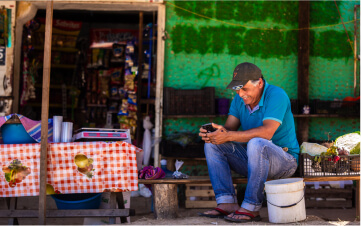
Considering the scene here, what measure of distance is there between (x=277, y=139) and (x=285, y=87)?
2628 millimetres

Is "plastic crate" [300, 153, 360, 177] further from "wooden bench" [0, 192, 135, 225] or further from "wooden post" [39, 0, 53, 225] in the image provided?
"wooden post" [39, 0, 53, 225]

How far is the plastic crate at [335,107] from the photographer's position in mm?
6461

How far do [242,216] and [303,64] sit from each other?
3.53 meters

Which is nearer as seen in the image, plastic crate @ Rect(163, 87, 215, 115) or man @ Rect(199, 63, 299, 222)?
man @ Rect(199, 63, 299, 222)

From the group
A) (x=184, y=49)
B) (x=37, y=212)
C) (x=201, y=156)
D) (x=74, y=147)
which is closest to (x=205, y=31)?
(x=184, y=49)

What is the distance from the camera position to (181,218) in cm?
441

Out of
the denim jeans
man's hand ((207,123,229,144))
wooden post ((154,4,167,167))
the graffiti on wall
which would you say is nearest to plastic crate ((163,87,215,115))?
wooden post ((154,4,167,167))

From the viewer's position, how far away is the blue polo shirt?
4.11 metres

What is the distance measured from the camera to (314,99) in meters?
6.49

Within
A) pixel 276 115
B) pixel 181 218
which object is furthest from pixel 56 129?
pixel 276 115

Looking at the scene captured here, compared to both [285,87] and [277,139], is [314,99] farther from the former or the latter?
[277,139]

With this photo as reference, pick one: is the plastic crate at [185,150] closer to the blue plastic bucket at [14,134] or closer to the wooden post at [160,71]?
the wooden post at [160,71]

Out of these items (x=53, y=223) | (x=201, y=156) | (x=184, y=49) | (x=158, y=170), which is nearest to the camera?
(x=158, y=170)

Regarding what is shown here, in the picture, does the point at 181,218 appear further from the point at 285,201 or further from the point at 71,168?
the point at 71,168
